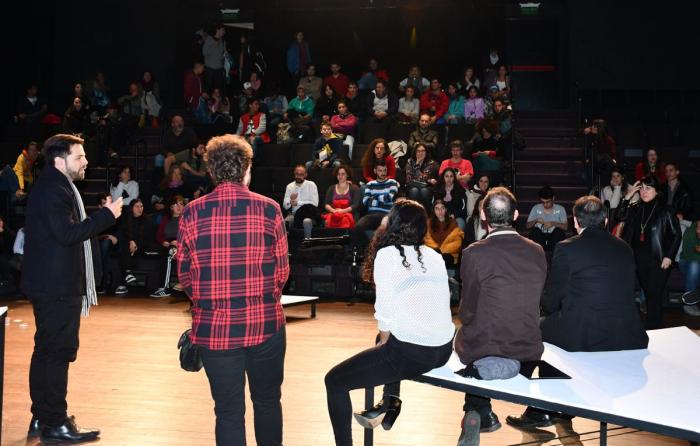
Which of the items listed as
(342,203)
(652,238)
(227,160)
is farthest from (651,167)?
(227,160)

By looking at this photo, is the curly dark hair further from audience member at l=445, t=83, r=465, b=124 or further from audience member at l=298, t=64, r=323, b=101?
audience member at l=298, t=64, r=323, b=101

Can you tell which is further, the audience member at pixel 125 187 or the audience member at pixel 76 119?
the audience member at pixel 76 119

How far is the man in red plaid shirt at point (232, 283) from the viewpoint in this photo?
10.2 ft

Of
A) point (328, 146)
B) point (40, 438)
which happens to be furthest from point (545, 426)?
point (328, 146)

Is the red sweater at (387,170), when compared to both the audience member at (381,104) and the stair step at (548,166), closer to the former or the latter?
the audience member at (381,104)

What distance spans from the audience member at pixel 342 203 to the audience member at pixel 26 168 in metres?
4.32

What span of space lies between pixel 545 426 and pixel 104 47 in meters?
13.0

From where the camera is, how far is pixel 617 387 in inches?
136

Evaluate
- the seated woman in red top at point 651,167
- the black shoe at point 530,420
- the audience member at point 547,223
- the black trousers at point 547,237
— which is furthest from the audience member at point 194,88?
the black shoe at point 530,420

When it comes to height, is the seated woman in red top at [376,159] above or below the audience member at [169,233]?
above

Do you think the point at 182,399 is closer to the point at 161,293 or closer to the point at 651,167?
the point at 161,293

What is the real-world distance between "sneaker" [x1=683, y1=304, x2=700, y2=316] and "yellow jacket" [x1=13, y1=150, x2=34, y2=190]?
851 centimetres

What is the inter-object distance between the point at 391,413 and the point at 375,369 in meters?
0.24

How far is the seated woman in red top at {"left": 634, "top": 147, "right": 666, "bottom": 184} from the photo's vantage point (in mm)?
9859
